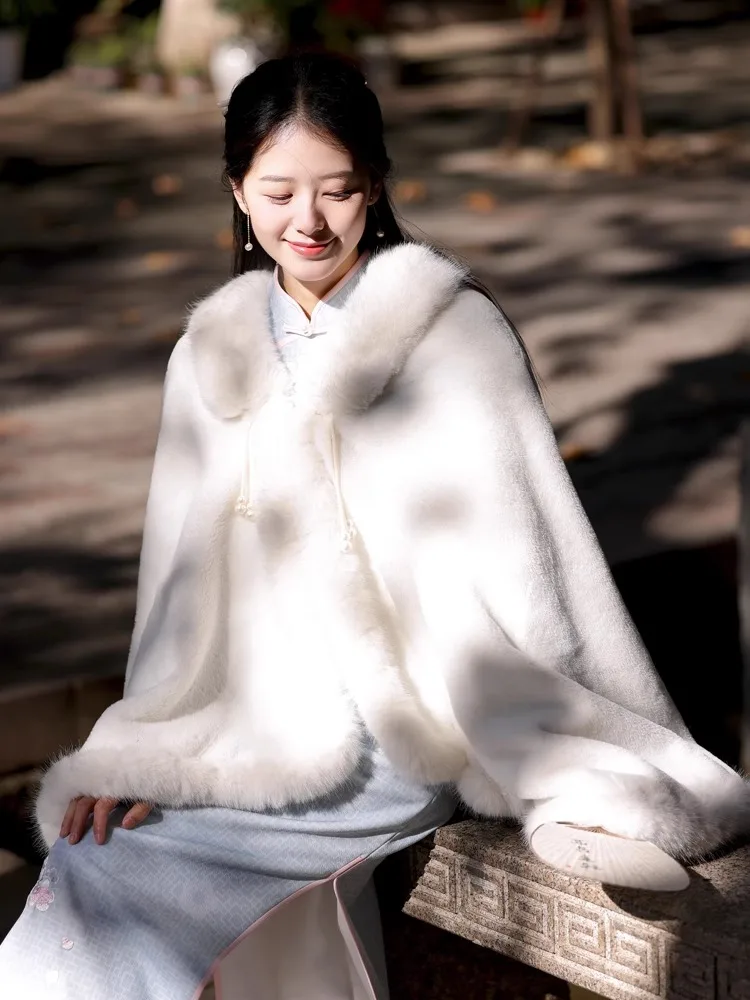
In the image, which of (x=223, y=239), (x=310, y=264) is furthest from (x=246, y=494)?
(x=223, y=239)

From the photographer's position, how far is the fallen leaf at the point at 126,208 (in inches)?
389

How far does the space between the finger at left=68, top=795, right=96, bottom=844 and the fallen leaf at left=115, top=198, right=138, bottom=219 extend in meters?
7.59

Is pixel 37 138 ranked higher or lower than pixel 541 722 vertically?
lower

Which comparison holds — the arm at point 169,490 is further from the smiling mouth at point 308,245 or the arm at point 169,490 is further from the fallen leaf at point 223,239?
the fallen leaf at point 223,239

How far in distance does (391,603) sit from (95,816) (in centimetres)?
58

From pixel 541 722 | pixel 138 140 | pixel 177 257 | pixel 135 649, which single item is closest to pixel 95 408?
pixel 177 257

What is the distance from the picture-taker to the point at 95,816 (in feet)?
8.49

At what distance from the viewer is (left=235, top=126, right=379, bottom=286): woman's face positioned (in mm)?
2648

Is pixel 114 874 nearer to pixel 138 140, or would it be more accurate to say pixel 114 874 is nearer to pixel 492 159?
pixel 492 159

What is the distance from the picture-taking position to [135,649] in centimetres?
287

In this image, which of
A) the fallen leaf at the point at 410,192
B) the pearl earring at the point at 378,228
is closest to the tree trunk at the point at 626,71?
the fallen leaf at the point at 410,192

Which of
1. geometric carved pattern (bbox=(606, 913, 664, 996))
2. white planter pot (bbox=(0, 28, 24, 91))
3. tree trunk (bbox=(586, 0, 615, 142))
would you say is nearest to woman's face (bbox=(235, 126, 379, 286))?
geometric carved pattern (bbox=(606, 913, 664, 996))

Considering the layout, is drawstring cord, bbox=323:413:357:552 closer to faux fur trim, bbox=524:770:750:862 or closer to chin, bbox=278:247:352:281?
chin, bbox=278:247:352:281

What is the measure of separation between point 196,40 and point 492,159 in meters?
3.15
